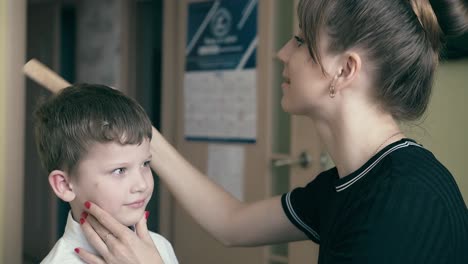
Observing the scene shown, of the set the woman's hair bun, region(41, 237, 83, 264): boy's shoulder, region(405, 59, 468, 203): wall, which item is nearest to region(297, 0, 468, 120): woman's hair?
the woman's hair bun

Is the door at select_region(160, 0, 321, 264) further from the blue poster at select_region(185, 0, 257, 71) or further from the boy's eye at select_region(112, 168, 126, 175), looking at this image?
the boy's eye at select_region(112, 168, 126, 175)

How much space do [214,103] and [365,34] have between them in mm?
1887

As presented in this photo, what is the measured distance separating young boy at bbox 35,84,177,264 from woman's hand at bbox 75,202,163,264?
0.12 feet

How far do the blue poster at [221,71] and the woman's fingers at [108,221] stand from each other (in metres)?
1.68

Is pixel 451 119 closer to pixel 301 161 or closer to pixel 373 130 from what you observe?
pixel 301 161

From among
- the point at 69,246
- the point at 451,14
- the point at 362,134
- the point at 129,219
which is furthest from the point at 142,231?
the point at 451,14

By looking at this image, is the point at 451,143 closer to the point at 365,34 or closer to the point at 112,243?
the point at 365,34

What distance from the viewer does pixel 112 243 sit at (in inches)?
42.4

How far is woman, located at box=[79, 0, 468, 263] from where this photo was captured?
0.98 m

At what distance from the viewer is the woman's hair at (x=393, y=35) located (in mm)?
1098

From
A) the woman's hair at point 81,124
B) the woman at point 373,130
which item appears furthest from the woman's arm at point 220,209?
the woman's hair at point 81,124

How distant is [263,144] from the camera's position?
105 inches

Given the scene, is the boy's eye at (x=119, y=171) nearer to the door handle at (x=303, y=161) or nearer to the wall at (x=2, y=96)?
the wall at (x=2, y=96)

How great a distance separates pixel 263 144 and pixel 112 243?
165 centimetres
